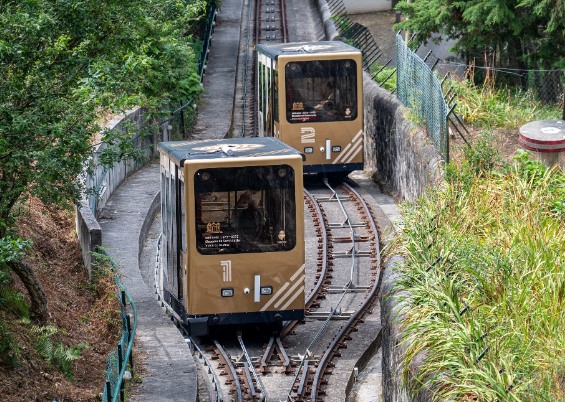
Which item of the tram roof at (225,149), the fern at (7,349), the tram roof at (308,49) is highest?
the tram roof at (308,49)

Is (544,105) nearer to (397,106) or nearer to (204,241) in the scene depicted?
(397,106)

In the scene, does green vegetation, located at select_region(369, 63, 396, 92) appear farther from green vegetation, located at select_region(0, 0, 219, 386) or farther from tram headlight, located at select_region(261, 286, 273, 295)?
green vegetation, located at select_region(0, 0, 219, 386)

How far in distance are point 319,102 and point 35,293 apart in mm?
11915

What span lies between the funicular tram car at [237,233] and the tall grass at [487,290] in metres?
1.76

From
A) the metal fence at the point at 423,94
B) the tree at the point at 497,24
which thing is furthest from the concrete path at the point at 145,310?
the tree at the point at 497,24

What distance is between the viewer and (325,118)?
28.1 metres

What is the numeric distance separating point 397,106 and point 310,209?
12.8 feet

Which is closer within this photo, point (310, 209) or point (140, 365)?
point (140, 365)

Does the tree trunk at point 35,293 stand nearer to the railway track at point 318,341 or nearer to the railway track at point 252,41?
the railway track at point 318,341

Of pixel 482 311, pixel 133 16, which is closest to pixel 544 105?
pixel 133 16

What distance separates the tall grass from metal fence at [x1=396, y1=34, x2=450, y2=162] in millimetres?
6224

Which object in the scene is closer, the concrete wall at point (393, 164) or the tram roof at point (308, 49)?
the concrete wall at point (393, 164)

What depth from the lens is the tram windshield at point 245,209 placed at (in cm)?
1719

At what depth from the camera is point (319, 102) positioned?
2797cm
